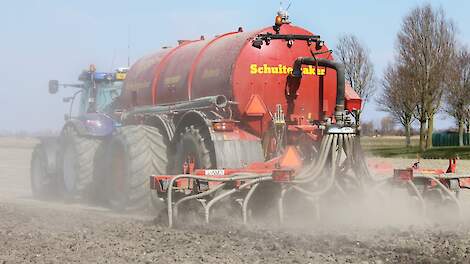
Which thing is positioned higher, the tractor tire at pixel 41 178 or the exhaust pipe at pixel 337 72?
the exhaust pipe at pixel 337 72

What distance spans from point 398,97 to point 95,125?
3125cm

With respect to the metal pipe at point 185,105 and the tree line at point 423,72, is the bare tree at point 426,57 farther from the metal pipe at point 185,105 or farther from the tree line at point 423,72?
the metal pipe at point 185,105

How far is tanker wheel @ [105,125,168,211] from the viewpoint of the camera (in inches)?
452

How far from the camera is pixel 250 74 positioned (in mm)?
10641

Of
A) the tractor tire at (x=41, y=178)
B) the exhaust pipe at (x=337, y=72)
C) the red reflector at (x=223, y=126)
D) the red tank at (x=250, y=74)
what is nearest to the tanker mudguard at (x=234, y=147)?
the red reflector at (x=223, y=126)

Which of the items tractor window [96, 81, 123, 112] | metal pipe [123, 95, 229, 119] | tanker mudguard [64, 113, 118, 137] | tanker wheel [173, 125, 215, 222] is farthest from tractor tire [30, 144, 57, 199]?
tanker wheel [173, 125, 215, 222]

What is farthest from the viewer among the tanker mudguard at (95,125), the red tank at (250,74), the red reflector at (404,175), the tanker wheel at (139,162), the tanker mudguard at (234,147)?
the tanker mudguard at (95,125)

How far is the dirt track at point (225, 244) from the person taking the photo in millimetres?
7027

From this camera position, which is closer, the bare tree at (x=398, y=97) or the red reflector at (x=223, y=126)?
the red reflector at (x=223, y=126)

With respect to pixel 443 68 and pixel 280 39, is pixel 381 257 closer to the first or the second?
pixel 280 39

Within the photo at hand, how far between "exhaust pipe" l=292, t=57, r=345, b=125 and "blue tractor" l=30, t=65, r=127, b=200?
4.27 meters

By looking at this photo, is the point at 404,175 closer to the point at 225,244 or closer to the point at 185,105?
the point at 225,244

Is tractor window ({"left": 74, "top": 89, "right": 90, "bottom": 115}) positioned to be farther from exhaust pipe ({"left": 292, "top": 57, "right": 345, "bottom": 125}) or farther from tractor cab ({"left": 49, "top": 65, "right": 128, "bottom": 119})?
exhaust pipe ({"left": 292, "top": 57, "right": 345, "bottom": 125})

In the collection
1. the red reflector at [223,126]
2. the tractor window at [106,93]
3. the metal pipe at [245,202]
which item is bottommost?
the metal pipe at [245,202]
